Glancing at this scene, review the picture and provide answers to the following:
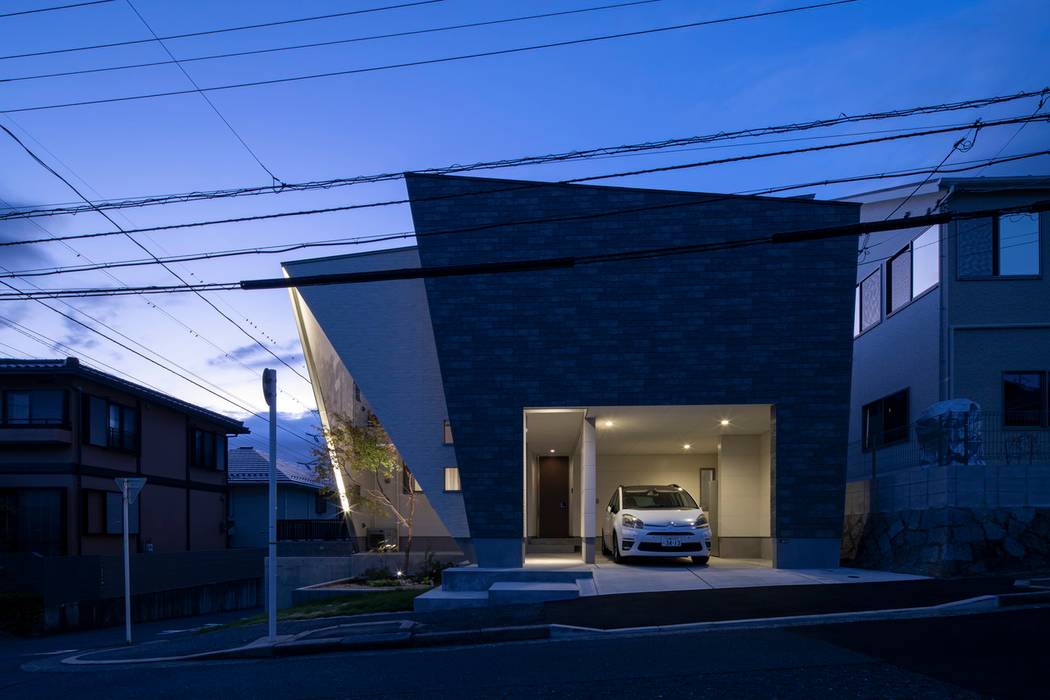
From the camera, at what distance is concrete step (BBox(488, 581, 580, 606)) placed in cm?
1306

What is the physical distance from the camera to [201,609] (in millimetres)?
25859

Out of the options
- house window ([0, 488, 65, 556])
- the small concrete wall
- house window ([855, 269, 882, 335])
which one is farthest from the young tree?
house window ([855, 269, 882, 335])

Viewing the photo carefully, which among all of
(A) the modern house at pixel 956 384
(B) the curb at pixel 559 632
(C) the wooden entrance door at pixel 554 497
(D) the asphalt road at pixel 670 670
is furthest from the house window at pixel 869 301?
(D) the asphalt road at pixel 670 670

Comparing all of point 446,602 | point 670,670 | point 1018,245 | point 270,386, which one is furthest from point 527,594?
point 1018,245

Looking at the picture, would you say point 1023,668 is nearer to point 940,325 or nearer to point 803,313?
point 803,313

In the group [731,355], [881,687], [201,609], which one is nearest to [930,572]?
[731,355]

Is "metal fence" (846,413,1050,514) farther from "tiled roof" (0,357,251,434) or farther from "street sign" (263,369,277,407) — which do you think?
"tiled roof" (0,357,251,434)

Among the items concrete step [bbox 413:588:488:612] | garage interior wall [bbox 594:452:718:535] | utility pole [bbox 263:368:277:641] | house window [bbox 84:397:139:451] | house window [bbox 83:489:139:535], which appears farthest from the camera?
house window [bbox 84:397:139:451]

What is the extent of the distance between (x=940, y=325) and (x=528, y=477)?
931 centimetres

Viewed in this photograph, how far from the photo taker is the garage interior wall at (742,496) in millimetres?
19266

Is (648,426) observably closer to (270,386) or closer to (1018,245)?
(1018,245)

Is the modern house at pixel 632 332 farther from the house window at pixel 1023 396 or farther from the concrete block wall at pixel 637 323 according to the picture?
the house window at pixel 1023 396

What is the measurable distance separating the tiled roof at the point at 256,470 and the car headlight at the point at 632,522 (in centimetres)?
2246

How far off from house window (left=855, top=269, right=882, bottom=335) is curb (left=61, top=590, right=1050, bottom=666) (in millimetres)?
12121
